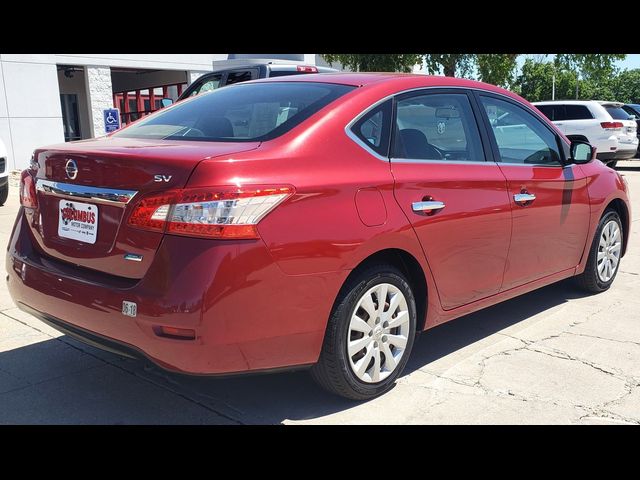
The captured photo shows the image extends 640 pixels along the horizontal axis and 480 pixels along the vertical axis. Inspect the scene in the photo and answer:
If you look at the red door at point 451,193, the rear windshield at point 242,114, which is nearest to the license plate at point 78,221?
the rear windshield at point 242,114

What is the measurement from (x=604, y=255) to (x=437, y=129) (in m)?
2.42

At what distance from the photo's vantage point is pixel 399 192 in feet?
11.0

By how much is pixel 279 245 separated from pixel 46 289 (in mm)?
1210

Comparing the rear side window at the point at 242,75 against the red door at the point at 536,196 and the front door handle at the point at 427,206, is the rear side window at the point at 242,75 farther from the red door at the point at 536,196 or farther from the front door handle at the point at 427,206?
the front door handle at the point at 427,206

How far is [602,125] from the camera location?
16125 millimetres

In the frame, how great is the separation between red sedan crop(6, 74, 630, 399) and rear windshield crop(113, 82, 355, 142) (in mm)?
16

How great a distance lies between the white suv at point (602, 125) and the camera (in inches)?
631

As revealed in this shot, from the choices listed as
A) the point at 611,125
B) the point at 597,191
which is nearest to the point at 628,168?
the point at 611,125

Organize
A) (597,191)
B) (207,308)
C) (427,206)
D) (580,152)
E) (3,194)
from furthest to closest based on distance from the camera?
(3,194)
(597,191)
(580,152)
(427,206)
(207,308)

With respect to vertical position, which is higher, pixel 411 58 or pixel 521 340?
pixel 411 58

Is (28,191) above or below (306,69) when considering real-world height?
below

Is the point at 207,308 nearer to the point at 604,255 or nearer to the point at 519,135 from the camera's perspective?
the point at 519,135
